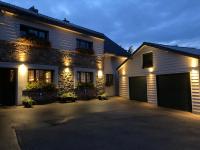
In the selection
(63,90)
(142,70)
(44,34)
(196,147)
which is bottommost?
(196,147)

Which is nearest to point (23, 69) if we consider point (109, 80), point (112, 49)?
point (109, 80)

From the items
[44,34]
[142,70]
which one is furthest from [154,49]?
[44,34]

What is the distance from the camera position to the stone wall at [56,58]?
12.9 metres

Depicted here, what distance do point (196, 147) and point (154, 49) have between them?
10.2 metres

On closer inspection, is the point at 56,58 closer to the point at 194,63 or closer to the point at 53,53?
the point at 53,53

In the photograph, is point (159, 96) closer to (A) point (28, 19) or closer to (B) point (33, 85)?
(B) point (33, 85)

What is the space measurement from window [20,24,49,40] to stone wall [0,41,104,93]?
0.67m

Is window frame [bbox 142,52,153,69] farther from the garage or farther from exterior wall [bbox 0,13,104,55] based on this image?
the garage

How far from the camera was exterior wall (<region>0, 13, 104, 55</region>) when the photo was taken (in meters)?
12.7

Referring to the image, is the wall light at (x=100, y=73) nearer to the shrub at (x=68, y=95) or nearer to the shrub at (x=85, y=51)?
the shrub at (x=85, y=51)

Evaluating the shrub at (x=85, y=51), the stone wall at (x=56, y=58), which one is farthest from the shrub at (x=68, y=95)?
the shrub at (x=85, y=51)

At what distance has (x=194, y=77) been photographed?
1167 centimetres

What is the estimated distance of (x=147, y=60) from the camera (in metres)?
15.6

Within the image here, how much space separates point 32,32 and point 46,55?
181cm
